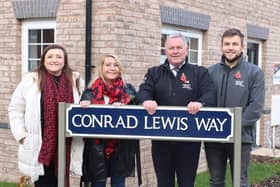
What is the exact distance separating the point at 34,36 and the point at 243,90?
151 inches

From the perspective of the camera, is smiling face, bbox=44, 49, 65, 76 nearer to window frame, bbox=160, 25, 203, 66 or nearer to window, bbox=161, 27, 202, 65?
window frame, bbox=160, 25, 203, 66

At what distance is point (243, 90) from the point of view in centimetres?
417

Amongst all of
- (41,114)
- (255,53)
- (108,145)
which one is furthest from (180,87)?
(255,53)

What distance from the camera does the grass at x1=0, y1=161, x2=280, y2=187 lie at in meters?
7.19

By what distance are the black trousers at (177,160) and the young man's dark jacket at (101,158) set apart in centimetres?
24

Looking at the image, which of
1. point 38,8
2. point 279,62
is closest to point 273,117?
point 279,62

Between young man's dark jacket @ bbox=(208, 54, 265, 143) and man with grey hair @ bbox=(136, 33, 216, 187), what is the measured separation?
→ 6.4 inches

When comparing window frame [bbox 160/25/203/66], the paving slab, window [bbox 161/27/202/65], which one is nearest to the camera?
window frame [bbox 160/25/203/66]

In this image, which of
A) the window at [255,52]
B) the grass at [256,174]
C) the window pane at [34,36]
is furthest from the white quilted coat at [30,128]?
the window at [255,52]

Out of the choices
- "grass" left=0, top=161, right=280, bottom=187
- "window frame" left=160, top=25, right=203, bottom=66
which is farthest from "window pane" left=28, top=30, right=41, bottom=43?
"grass" left=0, top=161, right=280, bottom=187

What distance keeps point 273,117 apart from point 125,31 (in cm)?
439

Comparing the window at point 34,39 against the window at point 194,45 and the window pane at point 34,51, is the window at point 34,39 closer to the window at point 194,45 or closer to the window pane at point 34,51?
the window pane at point 34,51

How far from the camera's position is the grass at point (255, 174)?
7.19m

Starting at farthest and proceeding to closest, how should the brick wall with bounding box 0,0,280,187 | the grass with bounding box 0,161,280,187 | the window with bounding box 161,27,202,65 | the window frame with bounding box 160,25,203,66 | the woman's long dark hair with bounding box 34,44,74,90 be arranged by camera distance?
the window with bounding box 161,27,202,65 < the window frame with bounding box 160,25,203,66 < the grass with bounding box 0,161,280,187 < the brick wall with bounding box 0,0,280,187 < the woman's long dark hair with bounding box 34,44,74,90
